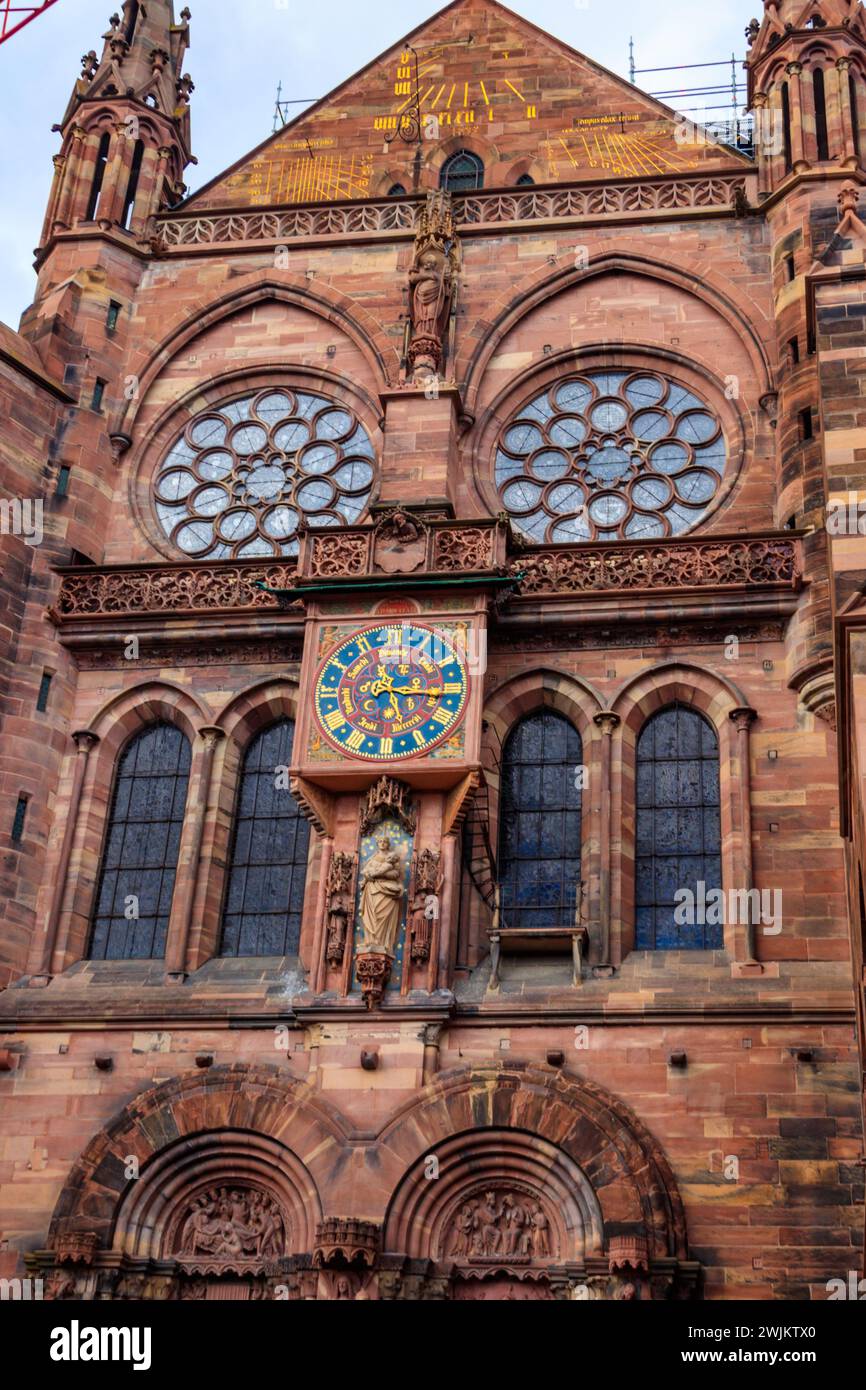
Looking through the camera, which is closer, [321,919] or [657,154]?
[321,919]

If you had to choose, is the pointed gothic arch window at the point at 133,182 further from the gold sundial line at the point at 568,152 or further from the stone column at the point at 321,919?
the stone column at the point at 321,919

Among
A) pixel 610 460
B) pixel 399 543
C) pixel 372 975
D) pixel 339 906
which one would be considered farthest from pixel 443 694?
pixel 610 460

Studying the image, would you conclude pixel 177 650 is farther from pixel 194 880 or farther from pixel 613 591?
pixel 613 591

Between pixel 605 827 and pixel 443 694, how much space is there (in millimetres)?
2305

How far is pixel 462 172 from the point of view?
98.8 ft

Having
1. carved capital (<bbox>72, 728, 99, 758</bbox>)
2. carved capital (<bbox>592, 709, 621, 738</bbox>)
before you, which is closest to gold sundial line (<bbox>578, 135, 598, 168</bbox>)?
carved capital (<bbox>592, 709, 621, 738</bbox>)

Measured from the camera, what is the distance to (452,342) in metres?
26.6

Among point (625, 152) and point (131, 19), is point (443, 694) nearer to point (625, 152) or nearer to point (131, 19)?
point (625, 152)

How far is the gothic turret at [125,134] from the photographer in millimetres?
28953

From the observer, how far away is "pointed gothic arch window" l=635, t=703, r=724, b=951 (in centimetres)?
2230

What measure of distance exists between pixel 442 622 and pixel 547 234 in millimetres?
7152

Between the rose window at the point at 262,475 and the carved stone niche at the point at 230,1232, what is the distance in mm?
8601

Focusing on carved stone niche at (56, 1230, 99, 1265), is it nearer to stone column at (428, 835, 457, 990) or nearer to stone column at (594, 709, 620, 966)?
stone column at (428, 835, 457, 990)

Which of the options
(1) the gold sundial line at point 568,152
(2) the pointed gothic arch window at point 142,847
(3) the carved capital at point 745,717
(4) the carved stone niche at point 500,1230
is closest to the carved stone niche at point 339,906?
(2) the pointed gothic arch window at point 142,847
